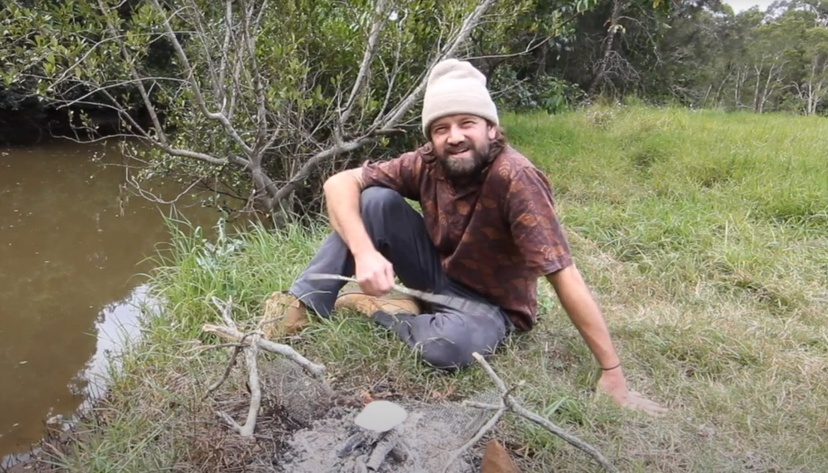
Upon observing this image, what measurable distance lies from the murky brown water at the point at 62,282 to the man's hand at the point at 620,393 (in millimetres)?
2420

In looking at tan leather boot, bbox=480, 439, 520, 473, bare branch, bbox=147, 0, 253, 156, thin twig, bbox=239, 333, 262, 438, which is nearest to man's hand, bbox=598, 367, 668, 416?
tan leather boot, bbox=480, 439, 520, 473

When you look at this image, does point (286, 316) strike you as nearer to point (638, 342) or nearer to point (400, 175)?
point (400, 175)

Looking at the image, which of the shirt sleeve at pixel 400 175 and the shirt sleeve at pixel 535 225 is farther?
the shirt sleeve at pixel 400 175

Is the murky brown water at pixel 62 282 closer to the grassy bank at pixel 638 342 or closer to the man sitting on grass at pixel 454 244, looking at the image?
the grassy bank at pixel 638 342

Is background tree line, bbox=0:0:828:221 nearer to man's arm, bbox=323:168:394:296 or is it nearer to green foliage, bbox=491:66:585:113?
green foliage, bbox=491:66:585:113

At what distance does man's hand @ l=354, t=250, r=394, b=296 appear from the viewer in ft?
6.57

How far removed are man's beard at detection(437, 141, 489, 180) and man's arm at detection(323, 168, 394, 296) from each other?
37 cm

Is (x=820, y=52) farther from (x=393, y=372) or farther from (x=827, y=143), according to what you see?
(x=393, y=372)

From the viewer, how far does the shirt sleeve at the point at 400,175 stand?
235 cm

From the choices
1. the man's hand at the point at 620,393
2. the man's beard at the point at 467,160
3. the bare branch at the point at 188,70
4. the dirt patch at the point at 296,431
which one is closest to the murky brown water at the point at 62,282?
the bare branch at the point at 188,70

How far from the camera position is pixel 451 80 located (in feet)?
6.70

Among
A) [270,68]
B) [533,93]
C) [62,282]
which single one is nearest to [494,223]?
[270,68]

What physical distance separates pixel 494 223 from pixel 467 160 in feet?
0.74

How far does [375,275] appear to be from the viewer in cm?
201
